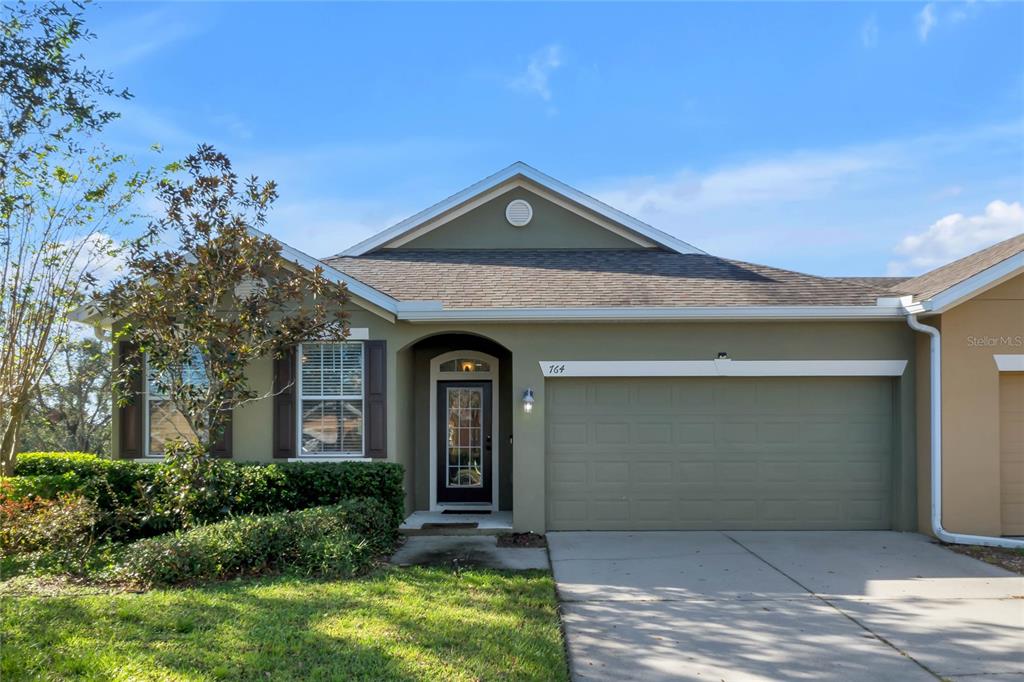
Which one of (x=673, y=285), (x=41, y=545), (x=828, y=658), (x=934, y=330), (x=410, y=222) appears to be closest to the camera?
(x=828, y=658)

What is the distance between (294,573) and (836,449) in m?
7.45

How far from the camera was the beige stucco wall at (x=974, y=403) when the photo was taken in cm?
909

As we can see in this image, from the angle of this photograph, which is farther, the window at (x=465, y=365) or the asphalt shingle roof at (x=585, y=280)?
the window at (x=465, y=365)

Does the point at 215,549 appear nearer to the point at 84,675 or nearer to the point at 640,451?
the point at 84,675

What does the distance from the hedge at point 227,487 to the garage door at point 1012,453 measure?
8.14 meters

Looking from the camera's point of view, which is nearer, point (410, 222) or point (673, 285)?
point (673, 285)

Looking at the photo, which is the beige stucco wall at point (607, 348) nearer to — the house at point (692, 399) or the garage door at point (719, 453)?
the house at point (692, 399)

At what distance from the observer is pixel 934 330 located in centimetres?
912

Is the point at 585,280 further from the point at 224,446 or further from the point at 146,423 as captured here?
the point at 146,423

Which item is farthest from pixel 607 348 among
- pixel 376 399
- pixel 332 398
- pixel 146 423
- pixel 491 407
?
pixel 146 423

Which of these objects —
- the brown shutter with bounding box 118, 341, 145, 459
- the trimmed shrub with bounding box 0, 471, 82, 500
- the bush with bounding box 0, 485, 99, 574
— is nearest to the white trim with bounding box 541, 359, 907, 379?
the brown shutter with bounding box 118, 341, 145, 459

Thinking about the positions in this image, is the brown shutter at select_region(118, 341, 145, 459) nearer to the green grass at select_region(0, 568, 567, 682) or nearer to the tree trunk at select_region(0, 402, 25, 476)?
the tree trunk at select_region(0, 402, 25, 476)

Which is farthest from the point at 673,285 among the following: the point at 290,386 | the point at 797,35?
the point at 290,386

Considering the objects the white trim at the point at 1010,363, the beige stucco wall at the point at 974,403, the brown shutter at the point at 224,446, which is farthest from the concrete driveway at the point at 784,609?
the brown shutter at the point at 224,446
